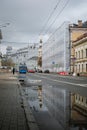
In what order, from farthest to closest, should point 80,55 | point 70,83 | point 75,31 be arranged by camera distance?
point 75,31 → point 80,55 → point 70,83

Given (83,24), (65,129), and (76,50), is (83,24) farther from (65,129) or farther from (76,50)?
(65,129)

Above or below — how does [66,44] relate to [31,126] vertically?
above

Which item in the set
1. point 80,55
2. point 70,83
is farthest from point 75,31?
point 70,83

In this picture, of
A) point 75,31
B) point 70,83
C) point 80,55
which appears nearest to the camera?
point 70,83

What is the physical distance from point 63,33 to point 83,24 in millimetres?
10442

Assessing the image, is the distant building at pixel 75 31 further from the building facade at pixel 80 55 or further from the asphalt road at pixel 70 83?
the asphalt road at pixel 70 83

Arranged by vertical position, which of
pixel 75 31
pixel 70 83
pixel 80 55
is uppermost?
pixel 75 31

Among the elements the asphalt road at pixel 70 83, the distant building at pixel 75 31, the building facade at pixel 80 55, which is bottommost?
the asphalt road at pixel 70 83

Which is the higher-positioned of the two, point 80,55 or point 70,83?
point 80,55

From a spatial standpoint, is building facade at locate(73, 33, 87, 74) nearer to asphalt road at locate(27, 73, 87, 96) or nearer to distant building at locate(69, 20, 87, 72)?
distant building at locate(69, 20, 87, 72)

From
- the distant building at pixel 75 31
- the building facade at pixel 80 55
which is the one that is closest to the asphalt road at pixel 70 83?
the building facade at pixel 80 55

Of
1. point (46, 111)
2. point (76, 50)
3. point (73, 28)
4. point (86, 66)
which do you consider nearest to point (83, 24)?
point (73, 28)

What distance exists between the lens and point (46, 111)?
39.5 ft

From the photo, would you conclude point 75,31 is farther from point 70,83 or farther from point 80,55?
point 70,83
